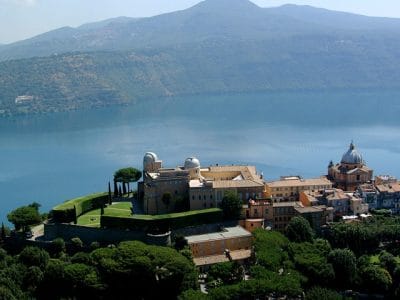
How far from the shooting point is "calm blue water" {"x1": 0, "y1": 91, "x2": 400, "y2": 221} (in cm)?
6625

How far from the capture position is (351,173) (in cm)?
4397

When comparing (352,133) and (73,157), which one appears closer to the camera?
(73,157)

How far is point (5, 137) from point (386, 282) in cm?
8599

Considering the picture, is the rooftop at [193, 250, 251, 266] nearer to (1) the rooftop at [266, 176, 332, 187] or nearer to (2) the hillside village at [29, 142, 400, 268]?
(2) the hillside village at [29, 142, 400, 268]

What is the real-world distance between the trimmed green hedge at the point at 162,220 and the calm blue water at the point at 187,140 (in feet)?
63.1

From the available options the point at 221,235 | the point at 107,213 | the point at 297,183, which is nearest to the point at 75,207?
the point at 107,213

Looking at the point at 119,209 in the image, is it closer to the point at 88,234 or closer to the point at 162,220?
the point at 88,234

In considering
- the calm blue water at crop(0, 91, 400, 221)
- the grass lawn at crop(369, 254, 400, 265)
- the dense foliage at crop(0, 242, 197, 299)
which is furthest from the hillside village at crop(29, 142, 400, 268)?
the calm blue water at crop(0, 91, 400, 221)

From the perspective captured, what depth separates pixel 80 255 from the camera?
33.6m

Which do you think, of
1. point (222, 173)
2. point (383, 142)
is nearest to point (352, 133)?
point (383, 142)

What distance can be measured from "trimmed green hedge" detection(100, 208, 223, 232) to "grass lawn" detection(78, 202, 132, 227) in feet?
3.66

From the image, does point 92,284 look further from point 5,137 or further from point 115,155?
point 5,137

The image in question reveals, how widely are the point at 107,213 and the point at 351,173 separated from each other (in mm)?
18135

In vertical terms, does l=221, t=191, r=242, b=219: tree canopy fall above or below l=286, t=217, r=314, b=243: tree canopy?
above
